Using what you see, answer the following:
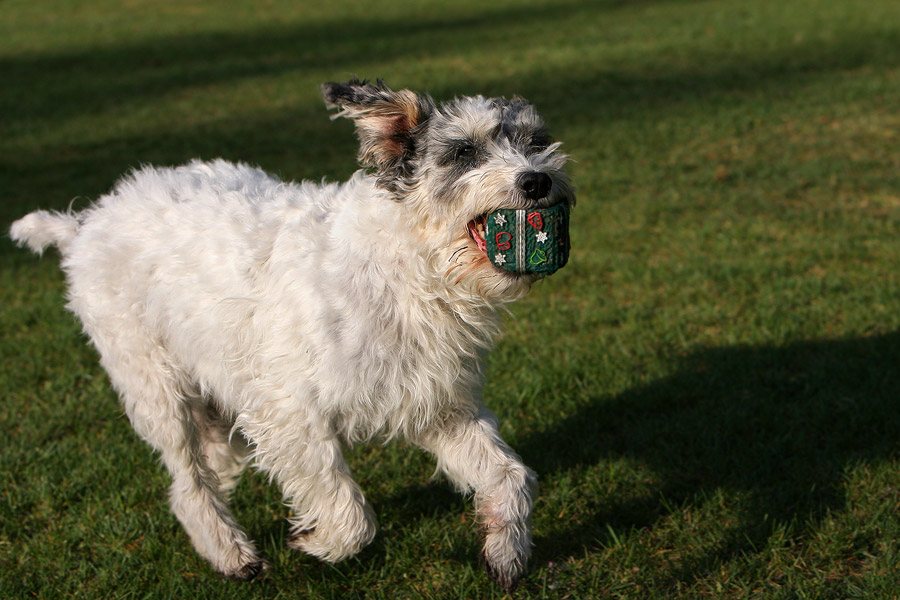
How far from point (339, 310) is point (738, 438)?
98.4 inches

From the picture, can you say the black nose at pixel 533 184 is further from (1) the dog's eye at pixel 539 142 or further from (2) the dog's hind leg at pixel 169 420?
(2) the dog's hind leg at pixel 169 420

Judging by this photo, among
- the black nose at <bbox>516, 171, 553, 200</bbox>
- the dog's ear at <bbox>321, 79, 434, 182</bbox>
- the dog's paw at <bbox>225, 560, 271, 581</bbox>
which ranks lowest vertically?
the dog's paw at <bbox>225, 560, 271, 581</bbox>

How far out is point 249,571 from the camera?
427cm

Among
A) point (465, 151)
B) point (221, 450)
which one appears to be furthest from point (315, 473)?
point (465, 151)

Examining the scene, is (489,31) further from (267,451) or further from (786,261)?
(267,451)

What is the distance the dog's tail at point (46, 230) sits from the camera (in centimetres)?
491

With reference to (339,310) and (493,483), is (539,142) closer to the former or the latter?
(339,310)

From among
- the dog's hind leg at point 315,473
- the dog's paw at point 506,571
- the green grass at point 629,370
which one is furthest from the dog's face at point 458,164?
the green grass at point 629,370

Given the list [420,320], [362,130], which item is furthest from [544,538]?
[362,130]

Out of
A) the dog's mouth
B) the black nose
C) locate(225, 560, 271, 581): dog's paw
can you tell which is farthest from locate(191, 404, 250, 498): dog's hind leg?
the black nose

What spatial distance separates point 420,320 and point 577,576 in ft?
4.54

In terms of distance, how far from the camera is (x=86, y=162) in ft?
37.1

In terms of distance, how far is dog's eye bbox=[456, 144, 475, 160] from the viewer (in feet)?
12.2

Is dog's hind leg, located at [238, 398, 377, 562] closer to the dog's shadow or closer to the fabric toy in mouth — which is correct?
the dog's shadow
